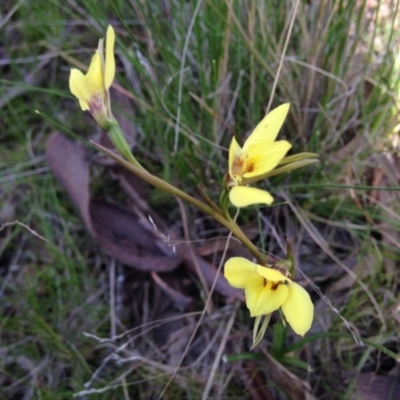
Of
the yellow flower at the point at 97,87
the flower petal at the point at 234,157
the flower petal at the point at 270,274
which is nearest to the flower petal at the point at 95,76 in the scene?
the yellow flower at the point at 97,87

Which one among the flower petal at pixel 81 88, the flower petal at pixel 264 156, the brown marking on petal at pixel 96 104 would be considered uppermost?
the flower petal at pixel 81 88

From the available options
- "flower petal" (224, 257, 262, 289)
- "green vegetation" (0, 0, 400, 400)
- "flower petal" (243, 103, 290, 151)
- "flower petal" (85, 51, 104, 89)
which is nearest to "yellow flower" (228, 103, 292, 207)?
"flower petal" (243, 103, 290, 151)

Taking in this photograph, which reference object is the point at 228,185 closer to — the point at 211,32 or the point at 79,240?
the point at 211,32

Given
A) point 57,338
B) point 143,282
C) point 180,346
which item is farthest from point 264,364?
point 57,338

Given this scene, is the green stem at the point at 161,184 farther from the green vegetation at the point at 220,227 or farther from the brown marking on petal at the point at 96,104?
the green vegetation at the point at 220,227

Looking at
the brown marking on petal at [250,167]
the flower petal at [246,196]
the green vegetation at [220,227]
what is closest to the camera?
the flower petal at [246,196]

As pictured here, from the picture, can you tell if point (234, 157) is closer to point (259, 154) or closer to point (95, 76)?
point (259, 154)

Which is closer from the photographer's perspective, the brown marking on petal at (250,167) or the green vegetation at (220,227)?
the brown marking on petal at (250,167)
